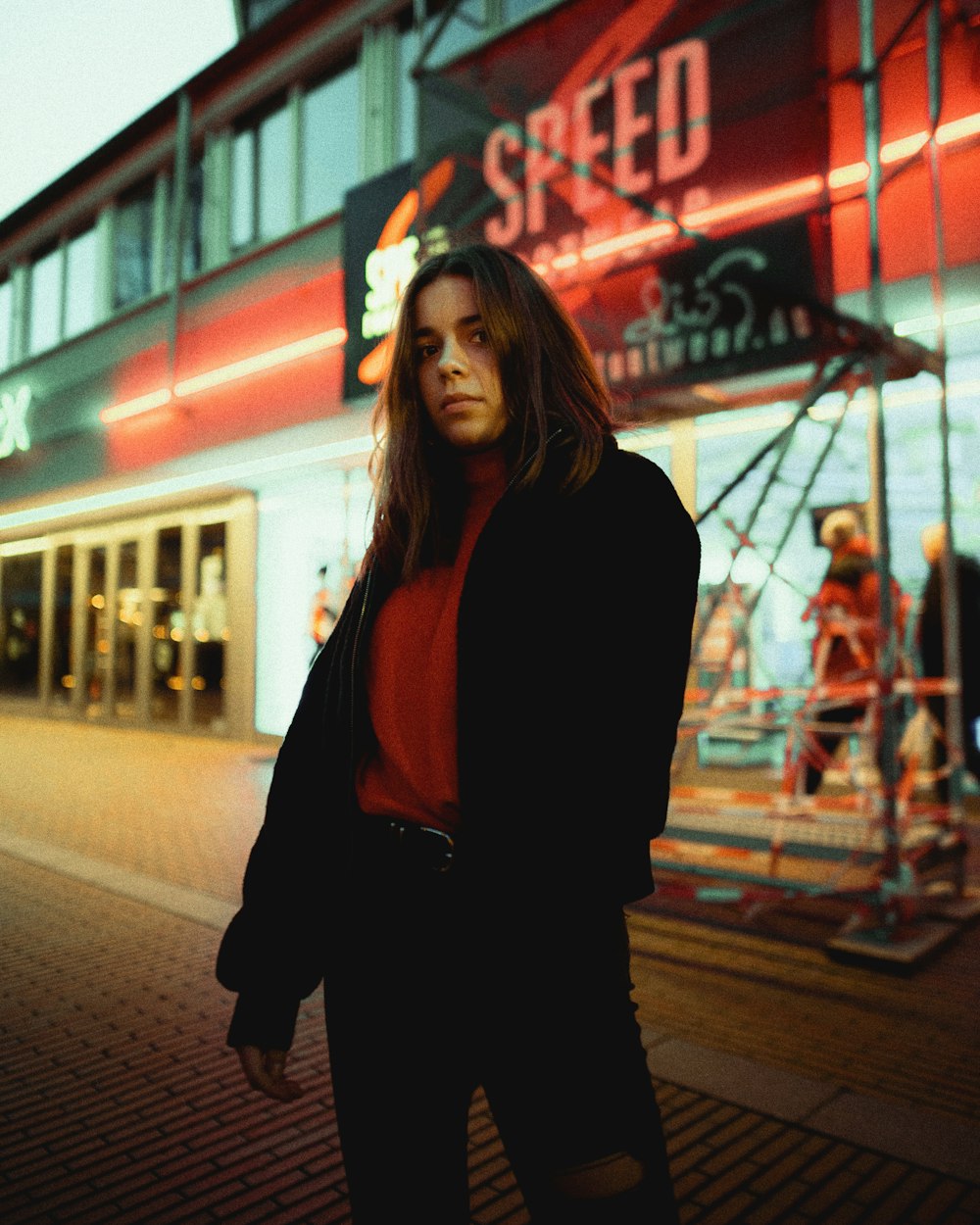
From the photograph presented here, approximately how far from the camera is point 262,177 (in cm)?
1193

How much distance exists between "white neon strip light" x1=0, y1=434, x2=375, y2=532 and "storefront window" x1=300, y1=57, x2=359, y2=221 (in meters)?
2.47

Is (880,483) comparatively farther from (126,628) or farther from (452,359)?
(126,628)

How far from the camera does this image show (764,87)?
249 inches

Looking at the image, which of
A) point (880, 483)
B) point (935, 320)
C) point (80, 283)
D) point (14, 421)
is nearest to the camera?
point (880, 483)

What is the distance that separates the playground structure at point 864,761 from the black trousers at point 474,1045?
9.59 feet

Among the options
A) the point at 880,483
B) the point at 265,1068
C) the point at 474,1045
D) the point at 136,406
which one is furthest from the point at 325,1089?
the point at 136,406

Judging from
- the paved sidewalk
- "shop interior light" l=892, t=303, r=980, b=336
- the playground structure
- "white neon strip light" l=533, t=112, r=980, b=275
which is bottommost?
the paved sidewalk

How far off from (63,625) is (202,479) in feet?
18.1

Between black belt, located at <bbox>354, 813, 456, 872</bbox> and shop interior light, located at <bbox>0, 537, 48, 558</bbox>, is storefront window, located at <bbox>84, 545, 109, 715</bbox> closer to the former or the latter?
shop interior light, located at <bbox>0, 537, 48, 558</bbox>

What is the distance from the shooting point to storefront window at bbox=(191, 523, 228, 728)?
13.1 m

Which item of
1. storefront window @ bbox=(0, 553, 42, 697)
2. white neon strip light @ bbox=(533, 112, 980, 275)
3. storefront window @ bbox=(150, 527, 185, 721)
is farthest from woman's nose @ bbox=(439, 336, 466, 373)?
storefront window @ bbox=(0, 553, 42, 697)

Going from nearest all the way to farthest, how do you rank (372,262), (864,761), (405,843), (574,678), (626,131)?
1. (574,678)
2. (405,843)
3. (626,131)
4. (864,761)
5. (372,262)

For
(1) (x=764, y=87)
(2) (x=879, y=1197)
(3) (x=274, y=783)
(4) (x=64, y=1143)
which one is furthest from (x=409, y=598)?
(1) (x=764, y=87)

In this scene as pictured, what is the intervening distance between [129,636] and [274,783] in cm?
1410
